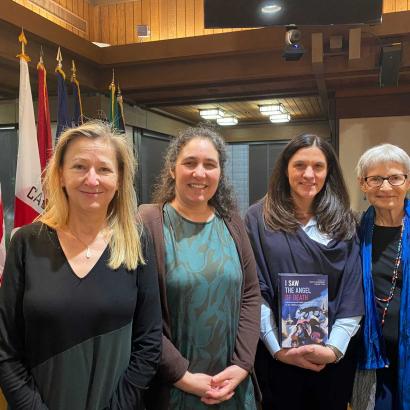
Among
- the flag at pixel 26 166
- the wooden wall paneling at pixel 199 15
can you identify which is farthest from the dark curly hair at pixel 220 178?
the wooden wall paneling at pixel 199 15

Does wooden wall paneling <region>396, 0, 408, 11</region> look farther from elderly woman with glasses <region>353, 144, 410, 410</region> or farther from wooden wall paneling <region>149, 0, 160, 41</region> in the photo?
elderly woman with glasses <region>353, 144, 410, 410</region>

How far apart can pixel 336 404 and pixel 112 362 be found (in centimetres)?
96

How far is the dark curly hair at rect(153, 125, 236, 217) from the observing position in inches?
63.2

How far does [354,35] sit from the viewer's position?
3.41 meters

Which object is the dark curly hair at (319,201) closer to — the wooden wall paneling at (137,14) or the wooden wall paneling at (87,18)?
the wooden wall paneling at (137,14)

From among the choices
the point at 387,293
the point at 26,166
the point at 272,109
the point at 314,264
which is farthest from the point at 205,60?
the point at 387,293

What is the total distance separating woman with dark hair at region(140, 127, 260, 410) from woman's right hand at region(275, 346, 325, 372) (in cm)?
16

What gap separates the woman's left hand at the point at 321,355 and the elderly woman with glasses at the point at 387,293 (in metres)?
0.18

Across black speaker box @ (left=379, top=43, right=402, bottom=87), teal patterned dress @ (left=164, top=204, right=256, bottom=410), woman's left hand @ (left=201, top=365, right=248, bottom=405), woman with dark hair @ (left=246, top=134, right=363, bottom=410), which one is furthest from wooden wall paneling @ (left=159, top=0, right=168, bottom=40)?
woman's left hand @ (left=201, top=365, right=248, bottom=405)

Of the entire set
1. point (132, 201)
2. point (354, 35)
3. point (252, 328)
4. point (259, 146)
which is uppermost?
point (354, 35)

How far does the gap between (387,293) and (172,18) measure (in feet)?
11.0

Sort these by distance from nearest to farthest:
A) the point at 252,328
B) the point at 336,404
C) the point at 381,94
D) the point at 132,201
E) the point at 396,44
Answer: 1. the point at 132,201
2. the point at 252,328
3. the point at 336,404
4. the point at 396,44
5. the point at 381,94

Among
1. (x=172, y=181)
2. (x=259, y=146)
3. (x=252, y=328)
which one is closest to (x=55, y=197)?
(x=172, y=181)

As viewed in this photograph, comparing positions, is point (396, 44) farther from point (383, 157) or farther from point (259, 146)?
point (259, 146)
